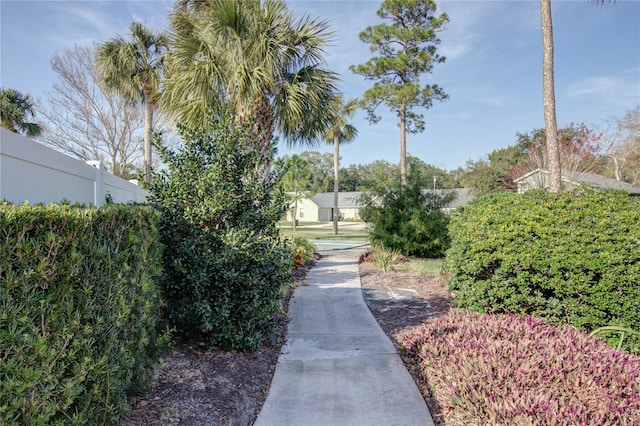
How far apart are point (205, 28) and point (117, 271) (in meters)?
7.16

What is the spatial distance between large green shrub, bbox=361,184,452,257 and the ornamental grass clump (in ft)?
27.1

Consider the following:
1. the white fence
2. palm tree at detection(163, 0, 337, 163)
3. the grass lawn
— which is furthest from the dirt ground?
the grass lawn

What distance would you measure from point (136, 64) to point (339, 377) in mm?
11905

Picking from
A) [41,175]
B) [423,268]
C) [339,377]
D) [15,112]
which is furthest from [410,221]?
[15,112]

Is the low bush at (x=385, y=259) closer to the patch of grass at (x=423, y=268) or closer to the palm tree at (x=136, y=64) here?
the patch of grass at (x=423, y=268)

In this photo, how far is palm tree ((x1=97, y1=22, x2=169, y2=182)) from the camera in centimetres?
1177

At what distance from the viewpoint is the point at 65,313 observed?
186 centimetres

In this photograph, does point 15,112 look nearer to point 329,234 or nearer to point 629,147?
point 329,234

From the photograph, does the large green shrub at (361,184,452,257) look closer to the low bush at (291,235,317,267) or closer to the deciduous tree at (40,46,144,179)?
the low bush at (291,235,317,267)

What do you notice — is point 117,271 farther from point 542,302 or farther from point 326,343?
point 542,302

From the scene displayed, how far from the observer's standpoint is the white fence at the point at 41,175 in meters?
2.68

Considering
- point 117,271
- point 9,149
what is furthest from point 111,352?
point 9,149

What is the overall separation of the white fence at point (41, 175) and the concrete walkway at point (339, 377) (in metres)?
2.28

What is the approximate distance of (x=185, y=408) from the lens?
2930mm
